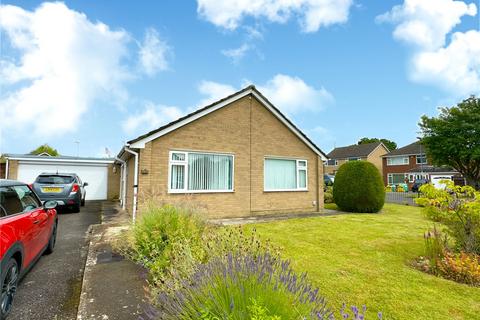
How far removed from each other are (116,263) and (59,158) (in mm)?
15388

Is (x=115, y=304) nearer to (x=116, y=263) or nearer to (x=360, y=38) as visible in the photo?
(x=116, y=263)

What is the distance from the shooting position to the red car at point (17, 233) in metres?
2.86

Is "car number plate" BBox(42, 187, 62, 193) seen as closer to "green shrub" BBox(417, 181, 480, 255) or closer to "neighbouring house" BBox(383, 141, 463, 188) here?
"green shrub" BBox(417, 181, 480, 255)

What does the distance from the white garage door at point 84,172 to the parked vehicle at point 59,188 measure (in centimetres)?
680

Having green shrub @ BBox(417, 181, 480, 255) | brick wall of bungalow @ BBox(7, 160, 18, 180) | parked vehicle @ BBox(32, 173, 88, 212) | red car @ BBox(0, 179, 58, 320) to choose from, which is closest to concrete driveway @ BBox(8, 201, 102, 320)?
red car @ BBox(0, 179, 58, 320)

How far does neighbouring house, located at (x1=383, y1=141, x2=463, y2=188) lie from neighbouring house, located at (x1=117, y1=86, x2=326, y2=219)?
35.4 meters

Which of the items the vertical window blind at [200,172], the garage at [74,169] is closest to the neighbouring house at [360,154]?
the garage at [74,169]

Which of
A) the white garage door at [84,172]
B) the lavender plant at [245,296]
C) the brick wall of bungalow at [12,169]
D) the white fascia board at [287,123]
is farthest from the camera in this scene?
the white garage door at [84,172]

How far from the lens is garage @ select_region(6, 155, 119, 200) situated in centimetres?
1567

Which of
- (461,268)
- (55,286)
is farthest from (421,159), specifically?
(55,286)

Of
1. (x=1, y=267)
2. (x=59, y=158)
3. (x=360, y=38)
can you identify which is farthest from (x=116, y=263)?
(x=59, y=158)

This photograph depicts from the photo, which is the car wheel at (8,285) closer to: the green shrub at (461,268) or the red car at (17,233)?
the red car at (17,233)

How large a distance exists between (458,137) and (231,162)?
26.4 meters

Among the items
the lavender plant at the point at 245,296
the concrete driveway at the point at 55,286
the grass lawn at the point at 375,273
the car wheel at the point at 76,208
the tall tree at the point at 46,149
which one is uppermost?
the tall tree at the point at 46,149
